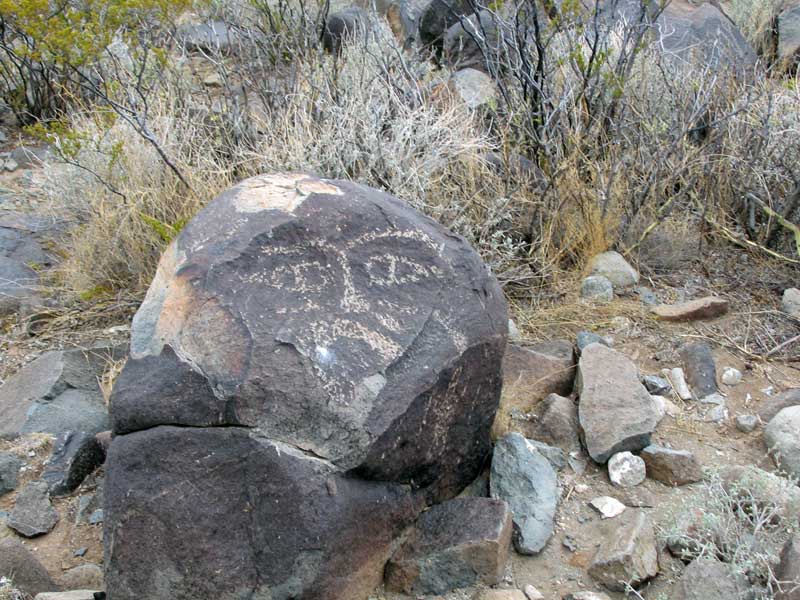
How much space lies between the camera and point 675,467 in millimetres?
2811

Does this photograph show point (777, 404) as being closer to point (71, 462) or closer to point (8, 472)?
point (71, 462)

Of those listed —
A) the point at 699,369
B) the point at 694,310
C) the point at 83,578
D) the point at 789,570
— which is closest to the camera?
the point at 789,570

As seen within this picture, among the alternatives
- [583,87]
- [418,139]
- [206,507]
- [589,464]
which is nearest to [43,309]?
[418,139]

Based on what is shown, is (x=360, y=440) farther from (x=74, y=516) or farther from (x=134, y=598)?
(x=74, y=516)

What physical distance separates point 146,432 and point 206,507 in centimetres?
26

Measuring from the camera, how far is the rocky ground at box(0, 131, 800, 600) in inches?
95.3

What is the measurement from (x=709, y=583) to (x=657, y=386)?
1.16 meters

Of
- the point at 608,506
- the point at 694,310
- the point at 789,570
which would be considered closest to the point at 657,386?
the point at 694,310

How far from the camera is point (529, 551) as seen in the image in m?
2.52

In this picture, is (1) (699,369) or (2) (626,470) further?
(1) (699,369)

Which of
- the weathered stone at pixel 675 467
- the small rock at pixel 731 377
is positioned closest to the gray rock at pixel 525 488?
the weathered stone at pixel 675 467

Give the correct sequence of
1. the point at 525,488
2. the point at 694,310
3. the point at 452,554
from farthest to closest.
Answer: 1. the point at 694,310
2. the point at 525,488
3. the point at 452,554

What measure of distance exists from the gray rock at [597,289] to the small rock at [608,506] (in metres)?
1.40

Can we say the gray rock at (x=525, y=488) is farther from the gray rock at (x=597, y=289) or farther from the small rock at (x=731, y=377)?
the gray rock at (x=597, y=289)
